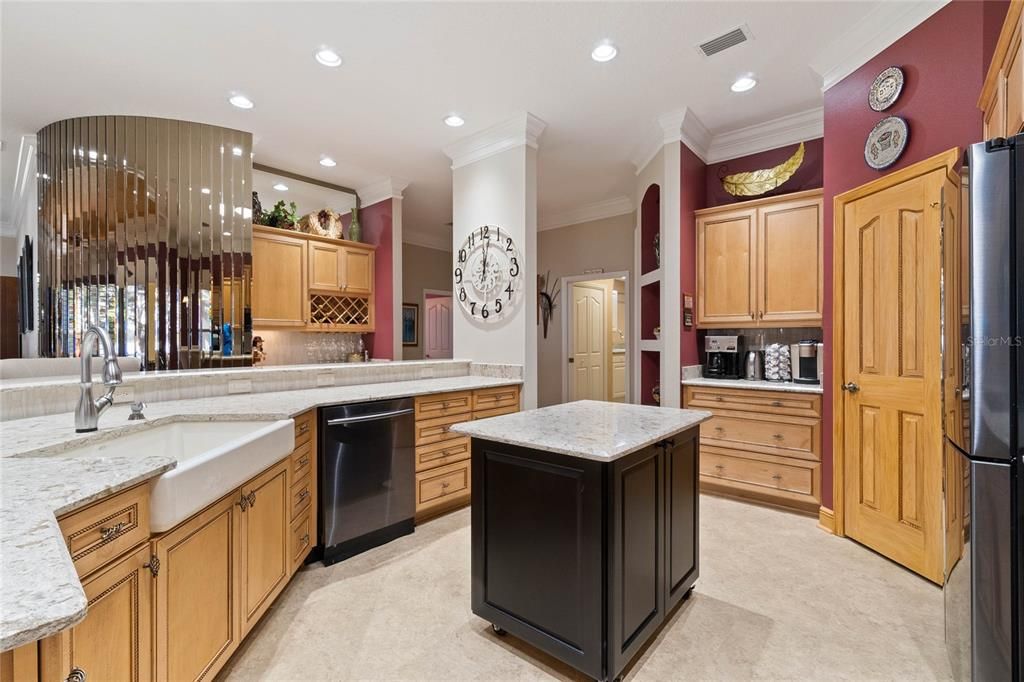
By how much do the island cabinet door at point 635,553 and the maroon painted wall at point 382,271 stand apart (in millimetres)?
3998

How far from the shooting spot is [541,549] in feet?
5.50

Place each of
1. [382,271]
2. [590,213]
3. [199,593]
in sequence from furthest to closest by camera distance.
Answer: [590,213] → [382,271] → [199,593]

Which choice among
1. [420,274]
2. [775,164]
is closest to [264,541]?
[775,164]

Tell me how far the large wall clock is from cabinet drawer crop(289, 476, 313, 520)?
2000mm

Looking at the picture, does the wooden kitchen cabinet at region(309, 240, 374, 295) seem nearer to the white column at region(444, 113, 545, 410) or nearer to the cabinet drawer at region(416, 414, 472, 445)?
the white column at region(444, 113, 545, 410)

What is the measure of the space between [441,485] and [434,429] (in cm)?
42

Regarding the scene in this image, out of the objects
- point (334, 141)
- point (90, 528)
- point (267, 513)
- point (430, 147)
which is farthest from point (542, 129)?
point (90, 528)

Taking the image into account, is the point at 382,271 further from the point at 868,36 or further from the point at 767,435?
the point at 868,36

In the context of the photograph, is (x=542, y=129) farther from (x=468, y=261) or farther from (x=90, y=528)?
(x=90, y=528)

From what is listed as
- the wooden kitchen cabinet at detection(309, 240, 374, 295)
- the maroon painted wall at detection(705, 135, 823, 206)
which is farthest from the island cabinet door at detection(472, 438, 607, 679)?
the wooden kitchen cabinet at detection(309, 240, 374, 295)

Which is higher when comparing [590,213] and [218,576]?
[590,213]

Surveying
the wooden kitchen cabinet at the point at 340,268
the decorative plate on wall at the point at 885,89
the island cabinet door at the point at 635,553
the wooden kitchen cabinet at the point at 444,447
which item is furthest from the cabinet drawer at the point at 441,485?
the decorative plate on wall at the point at 885,89

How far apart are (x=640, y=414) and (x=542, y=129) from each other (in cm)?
266

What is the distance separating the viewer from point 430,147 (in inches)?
163
